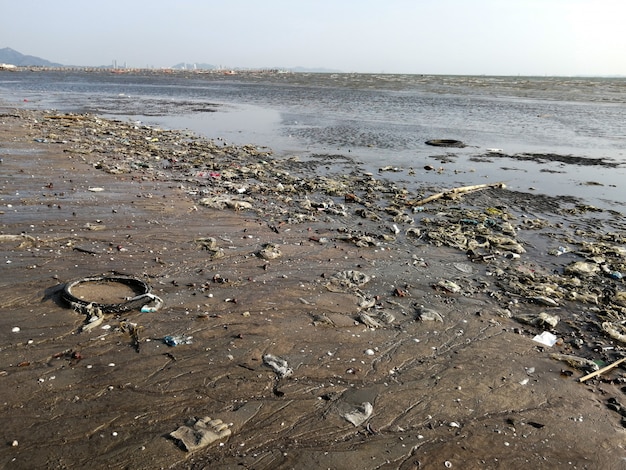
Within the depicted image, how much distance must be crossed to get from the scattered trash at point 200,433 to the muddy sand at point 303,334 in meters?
0.02

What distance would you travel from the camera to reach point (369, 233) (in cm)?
862

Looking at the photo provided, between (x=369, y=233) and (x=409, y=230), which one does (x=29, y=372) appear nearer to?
(x=369, y=233)

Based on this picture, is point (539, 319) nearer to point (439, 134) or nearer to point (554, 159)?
point (554, 159)

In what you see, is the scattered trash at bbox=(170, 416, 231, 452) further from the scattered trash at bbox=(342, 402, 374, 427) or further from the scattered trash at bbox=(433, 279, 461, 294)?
the scattered trash at bbox=(433, 279, 461, 294)

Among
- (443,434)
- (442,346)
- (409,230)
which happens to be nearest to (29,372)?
(443,434)

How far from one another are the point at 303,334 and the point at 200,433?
185 centimetres

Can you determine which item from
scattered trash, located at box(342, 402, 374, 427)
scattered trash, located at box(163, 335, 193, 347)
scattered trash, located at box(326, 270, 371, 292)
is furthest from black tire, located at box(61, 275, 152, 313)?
scattered trash, located at box(342, 402, 374, 427)

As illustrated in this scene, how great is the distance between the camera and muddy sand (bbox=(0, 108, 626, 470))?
3592mm

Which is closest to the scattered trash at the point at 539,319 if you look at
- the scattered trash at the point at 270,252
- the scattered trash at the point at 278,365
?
the scattered trash at the point at 278,365

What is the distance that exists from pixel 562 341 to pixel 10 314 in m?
6.52

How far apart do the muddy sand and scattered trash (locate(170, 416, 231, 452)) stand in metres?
0.02

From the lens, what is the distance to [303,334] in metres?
5.12

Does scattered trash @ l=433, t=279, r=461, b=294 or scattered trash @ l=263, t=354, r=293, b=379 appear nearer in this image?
scattered trash @ l=263, t=354, r=293, b=379

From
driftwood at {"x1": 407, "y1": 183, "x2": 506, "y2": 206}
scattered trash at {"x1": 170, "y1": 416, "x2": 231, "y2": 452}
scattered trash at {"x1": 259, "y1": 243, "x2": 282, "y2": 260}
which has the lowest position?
scattered trash at {"x1": 170, "y1": 416, "x2": 231, "y2": 452}
